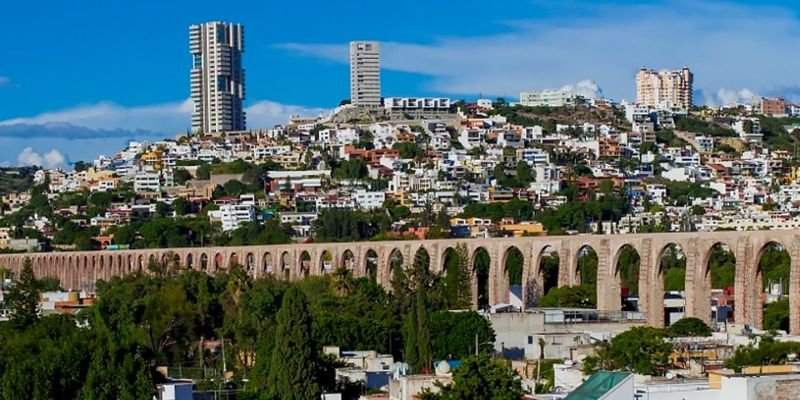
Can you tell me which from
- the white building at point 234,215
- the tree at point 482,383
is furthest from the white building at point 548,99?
the tree at point 482,383

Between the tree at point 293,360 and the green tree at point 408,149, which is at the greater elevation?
the green tree at point 408,149

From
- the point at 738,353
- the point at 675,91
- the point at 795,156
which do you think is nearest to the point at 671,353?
the point at 738,353

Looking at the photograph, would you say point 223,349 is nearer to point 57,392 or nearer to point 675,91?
point 57,392

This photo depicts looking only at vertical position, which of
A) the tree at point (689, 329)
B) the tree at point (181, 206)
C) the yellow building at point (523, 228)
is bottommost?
the tree at point (689, 329)

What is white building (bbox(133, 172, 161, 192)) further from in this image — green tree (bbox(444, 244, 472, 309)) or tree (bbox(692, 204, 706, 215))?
green tree (bbox(444, 244, 472, 309))

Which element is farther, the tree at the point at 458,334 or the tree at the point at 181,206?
the tree at the point at 181,206

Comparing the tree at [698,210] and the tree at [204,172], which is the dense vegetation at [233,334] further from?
the tree at [204,172]

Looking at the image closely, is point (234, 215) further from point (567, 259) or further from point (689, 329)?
point (689, 329)

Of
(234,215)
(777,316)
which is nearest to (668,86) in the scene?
(234,215)
